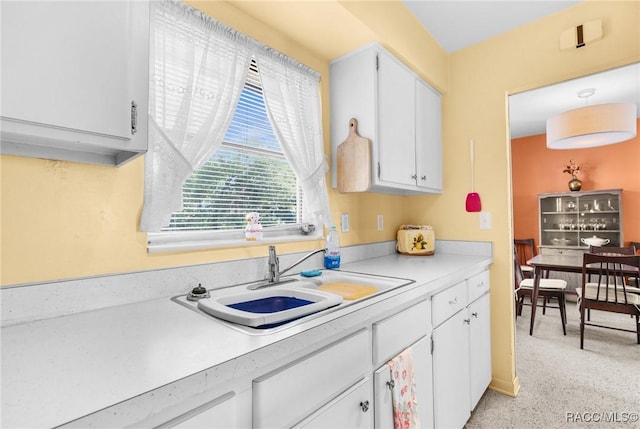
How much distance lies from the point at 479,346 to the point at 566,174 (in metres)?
4.44

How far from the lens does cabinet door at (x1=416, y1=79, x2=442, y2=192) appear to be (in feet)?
7.15

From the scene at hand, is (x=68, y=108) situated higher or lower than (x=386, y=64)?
lower

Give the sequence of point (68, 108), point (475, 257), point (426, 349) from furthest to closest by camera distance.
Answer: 1. point (475, 257)
2. point (426, 349)
3. point (68, 108)

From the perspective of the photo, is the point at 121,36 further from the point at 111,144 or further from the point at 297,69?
the point at 297,69

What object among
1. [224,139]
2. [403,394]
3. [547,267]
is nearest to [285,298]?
[403,394]

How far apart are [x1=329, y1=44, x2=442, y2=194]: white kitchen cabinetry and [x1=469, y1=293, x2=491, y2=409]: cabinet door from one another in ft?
2.86

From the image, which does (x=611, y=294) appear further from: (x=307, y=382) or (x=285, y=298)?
(x=307, y=382)

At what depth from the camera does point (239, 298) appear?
1212 mm

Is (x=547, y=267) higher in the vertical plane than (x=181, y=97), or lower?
lower

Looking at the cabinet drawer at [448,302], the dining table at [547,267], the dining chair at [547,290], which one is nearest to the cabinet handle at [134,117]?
the cabinet drawer at [448,302]

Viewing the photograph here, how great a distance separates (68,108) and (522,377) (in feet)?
10.1

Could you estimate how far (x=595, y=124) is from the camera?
2863mm

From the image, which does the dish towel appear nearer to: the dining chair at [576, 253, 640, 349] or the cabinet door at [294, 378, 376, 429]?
the cabinet door at [294, 378, 376, 429]

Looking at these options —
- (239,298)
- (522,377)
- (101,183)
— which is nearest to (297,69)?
(101,183)
